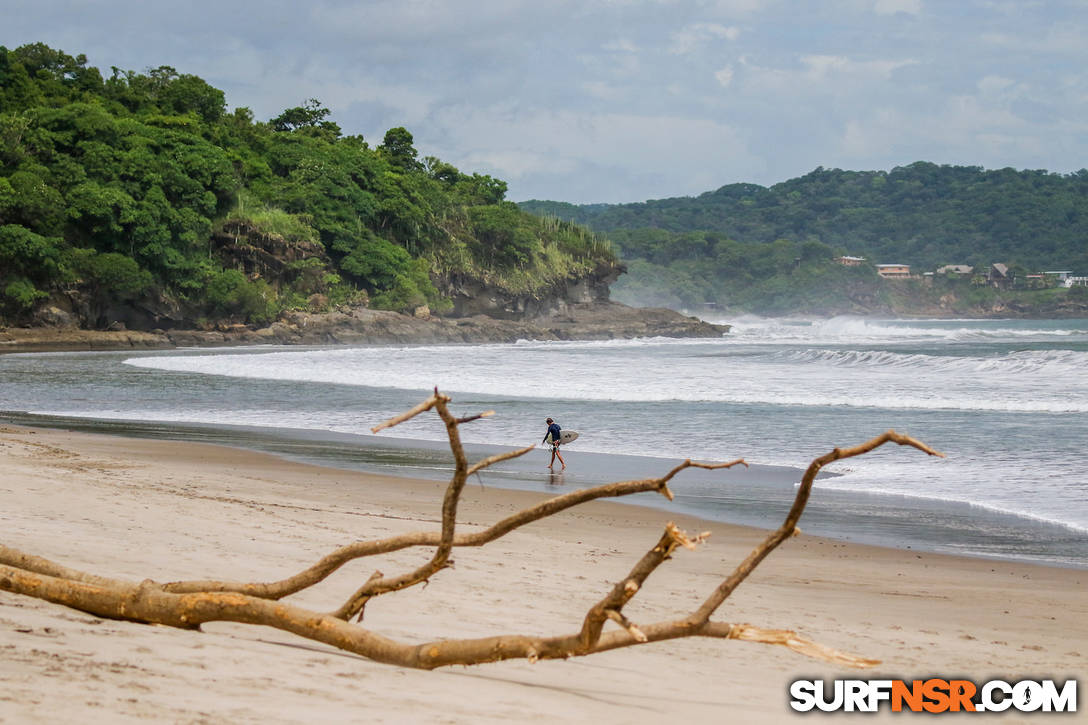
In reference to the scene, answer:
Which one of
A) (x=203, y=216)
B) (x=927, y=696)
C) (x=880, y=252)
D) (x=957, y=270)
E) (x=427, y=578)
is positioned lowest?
(x=927, y=696)

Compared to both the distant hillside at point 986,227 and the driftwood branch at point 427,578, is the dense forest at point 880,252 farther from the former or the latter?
the driftwood branch at point 427,578

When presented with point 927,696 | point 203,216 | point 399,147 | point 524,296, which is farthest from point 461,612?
point 399,147

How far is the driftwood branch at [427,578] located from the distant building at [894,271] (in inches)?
6489

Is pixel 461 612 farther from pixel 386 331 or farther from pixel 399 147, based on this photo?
pixel 399 147

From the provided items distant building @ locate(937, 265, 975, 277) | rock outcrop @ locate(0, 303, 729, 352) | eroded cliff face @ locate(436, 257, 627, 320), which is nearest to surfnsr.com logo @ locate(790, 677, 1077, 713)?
rock outcrop @ locate(0, 303, 729, 352)

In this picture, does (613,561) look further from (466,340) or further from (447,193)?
(447,193)

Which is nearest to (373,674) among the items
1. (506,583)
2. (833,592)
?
(506,583)

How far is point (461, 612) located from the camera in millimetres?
5684

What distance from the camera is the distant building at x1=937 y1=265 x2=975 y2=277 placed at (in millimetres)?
155125

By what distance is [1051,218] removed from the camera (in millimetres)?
172000

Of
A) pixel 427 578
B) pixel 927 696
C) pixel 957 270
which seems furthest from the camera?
pixel 957 270

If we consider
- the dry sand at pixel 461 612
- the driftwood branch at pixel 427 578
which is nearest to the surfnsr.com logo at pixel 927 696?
the dry sand at pixel 461 612

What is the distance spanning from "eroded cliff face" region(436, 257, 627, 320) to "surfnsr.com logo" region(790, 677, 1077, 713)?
257 ft

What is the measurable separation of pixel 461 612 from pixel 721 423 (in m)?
13.6
